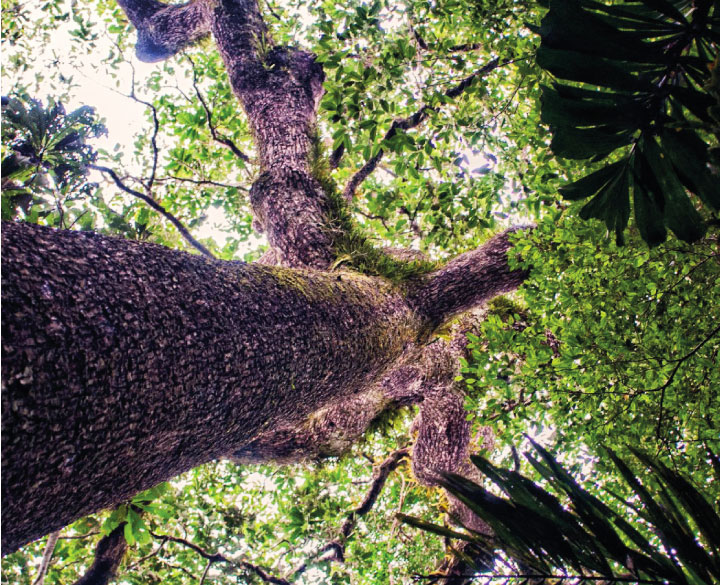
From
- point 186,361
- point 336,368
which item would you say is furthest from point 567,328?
point 186,361

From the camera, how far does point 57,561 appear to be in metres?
4.41

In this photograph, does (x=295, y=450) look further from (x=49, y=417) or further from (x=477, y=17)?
(x=477, y=17)

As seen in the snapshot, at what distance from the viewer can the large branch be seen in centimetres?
420

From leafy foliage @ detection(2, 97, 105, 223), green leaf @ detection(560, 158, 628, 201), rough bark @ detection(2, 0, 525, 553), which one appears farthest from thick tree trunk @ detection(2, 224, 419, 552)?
green leaf @ detection(560, 158, 628, 201)

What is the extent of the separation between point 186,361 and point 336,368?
2.94 feet

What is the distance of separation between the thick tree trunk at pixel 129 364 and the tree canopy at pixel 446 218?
11 centimetres

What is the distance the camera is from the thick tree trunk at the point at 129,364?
108 cm

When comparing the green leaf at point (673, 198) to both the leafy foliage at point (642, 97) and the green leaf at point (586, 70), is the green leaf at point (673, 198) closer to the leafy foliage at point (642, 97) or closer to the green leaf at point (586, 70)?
the leafy foliage at point (642, 97)

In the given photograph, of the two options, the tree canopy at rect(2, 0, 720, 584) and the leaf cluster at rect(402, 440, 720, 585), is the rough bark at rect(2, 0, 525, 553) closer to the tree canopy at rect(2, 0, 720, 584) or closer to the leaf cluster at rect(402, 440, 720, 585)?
the tree canopy at rect(2, 0, 720, 584)

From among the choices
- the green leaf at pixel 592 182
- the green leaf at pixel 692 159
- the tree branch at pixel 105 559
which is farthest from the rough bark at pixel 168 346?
the tree branch at pixel 105 559

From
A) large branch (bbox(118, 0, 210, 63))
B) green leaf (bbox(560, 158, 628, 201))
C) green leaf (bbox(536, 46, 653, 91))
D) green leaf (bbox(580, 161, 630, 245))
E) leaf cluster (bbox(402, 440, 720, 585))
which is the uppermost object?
large branch (bbox(118, 0, 210, 63))

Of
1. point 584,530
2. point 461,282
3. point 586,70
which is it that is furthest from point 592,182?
point 461,282

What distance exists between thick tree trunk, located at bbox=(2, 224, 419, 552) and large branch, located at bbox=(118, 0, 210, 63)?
348 centimetres

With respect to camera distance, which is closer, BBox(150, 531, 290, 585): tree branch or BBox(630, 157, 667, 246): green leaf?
BBox(630, 157, 667, 246): green leaf
